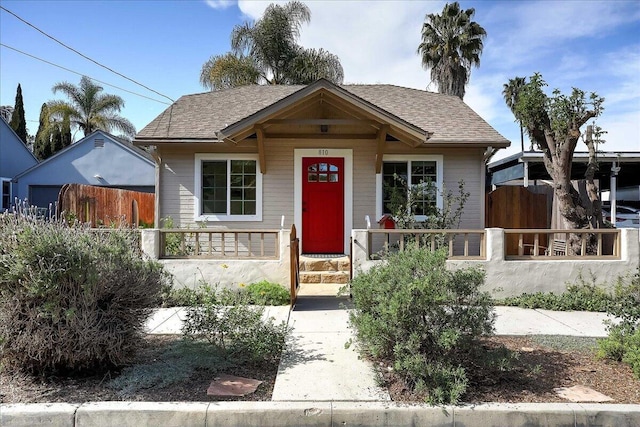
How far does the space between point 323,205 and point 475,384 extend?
21.4 ft

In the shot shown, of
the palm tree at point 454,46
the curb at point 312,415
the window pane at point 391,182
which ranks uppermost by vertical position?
the palm tree at point 454,46

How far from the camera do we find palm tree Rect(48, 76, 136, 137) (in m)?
28.7

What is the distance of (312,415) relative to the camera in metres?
3.38

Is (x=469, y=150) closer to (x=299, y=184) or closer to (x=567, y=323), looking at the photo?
(x=299, y=184)

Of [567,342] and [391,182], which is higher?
[391,182]

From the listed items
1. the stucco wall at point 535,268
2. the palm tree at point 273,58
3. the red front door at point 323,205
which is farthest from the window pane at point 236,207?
the palm tree at point 273,58

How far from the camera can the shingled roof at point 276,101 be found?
377 inches

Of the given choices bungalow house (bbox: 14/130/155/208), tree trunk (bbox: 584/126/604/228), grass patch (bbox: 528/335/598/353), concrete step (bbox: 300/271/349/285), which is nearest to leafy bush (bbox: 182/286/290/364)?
grass patch (bbox: 528/335/598/353)

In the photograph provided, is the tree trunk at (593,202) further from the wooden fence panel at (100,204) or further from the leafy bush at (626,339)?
the wooden fence panel at (100,204)

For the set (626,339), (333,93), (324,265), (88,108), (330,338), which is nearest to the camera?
(626,339)

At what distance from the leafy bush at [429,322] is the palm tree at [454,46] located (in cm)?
2393

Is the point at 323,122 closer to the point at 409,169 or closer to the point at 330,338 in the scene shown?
the point at 409,169

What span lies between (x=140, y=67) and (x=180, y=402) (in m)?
14.0

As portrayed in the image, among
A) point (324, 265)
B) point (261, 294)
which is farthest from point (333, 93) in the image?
point (261, 294)
